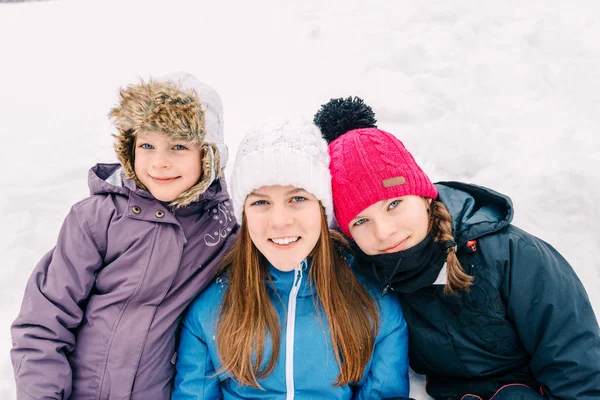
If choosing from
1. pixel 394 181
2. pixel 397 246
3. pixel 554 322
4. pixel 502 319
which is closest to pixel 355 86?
pixel 394 181

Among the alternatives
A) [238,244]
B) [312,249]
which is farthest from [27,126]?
[312,249]

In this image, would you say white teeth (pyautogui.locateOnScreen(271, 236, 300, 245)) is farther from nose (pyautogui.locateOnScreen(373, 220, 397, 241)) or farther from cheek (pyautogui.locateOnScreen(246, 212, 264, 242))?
nose (pyautogui.locateOnScreen(373, 220, 397, 241))

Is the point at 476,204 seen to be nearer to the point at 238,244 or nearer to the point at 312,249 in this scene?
the point at 312,249

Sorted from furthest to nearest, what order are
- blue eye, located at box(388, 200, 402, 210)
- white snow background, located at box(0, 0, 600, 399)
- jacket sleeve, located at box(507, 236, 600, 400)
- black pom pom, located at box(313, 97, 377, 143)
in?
white snow background, located at box(0, 0, 600, 399), black pom pom, located at box(313, 97, 377, 143), blue eye, located at box(388, 200, 402, 210), jacket sleeve, located at box(507, 236, 600, 400)

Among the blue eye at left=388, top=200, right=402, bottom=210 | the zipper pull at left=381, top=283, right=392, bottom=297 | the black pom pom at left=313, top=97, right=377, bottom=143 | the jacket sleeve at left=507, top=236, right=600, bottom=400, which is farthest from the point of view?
the black pom pom at left=313, top=97, right=377, bottom=143

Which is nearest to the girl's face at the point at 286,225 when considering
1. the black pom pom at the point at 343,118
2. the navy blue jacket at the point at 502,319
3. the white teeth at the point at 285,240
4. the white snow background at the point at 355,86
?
the white teeth at the point at 285,240

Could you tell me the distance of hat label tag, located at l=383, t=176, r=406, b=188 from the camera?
1.95 metres

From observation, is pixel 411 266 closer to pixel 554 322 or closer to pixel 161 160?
pixel 554 322

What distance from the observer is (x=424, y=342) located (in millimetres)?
2121

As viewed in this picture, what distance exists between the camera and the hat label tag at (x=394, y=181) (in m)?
1.95

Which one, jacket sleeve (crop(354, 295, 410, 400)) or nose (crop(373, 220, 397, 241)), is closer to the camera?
nose (crop(373, 220, 397, 241))

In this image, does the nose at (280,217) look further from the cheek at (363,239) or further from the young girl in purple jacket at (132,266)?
the young girl in purple jacket at (132,266)

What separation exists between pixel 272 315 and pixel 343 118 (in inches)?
39.2

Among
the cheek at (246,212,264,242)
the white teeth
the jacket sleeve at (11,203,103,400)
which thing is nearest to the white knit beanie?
the cheek at (246,212,264,242)
